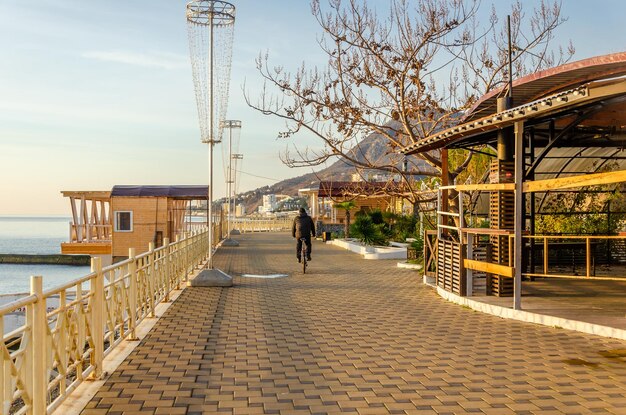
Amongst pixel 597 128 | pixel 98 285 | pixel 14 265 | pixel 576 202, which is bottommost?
pixel 14 265

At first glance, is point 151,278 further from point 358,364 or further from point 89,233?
point 89,233

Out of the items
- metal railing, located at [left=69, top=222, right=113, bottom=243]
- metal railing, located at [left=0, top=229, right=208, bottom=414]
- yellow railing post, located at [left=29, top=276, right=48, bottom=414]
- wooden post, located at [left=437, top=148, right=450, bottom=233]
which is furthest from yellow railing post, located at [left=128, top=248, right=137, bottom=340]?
metal railing, located at [left=69, top=222, right=113, bottom=243]

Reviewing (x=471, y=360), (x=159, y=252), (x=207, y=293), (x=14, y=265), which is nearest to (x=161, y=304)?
(x=159, y=252)

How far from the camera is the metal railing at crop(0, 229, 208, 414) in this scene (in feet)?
13.4

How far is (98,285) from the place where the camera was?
19.3 feet

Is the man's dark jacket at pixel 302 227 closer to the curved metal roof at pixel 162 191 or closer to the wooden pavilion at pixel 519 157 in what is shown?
the wooden pavilion at pixel 519 157

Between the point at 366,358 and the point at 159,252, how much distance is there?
16.6 ft

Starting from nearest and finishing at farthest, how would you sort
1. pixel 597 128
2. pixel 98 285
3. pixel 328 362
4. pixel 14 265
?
pixel 98 285, pixel 328 362, pixel 597 128, pixel 14 265

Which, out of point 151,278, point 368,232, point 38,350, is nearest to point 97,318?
point 38,350

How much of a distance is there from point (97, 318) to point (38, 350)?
1596mm

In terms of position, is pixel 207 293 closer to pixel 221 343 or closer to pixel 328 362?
pixel 221 343

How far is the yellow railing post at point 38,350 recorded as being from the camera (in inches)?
167

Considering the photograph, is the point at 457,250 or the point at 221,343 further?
the point at 457,250

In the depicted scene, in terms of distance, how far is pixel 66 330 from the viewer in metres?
5.02
